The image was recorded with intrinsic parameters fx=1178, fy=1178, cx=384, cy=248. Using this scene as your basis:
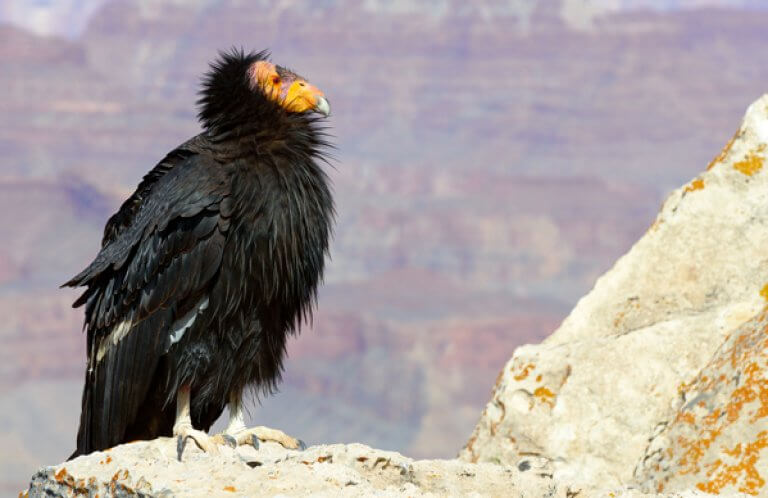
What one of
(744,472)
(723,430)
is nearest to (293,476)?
(744,472)

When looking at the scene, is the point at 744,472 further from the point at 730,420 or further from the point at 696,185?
the point at 696,185

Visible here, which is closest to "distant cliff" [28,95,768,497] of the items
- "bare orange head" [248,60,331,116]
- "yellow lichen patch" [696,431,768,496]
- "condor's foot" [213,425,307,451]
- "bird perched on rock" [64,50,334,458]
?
"yellow lichen patch" [696,431,768,496]

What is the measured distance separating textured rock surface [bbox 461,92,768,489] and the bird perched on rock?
204 centimetres

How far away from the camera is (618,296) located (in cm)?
948

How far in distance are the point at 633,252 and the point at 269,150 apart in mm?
3608

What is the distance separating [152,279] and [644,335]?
3611mm

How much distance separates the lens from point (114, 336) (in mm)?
7223

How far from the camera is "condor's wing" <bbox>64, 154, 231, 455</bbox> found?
Answer: 7.01 metres

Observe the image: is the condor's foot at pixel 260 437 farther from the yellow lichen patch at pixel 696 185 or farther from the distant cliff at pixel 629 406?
the yellow lichen patch at pixel 696 185

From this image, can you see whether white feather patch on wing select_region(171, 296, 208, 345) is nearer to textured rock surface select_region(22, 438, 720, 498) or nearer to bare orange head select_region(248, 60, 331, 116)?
textured rock surface select_region(22, 438, 720, 498)

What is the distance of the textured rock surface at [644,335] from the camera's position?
824cm

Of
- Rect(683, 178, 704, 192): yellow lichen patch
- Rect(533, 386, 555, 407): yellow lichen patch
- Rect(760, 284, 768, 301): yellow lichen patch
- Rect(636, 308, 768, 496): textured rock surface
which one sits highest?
Rect(683, 178, 704, 192): yellow lichen patch

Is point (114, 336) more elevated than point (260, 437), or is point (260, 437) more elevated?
point (114, 336)

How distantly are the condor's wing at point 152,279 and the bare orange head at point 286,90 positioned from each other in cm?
62
